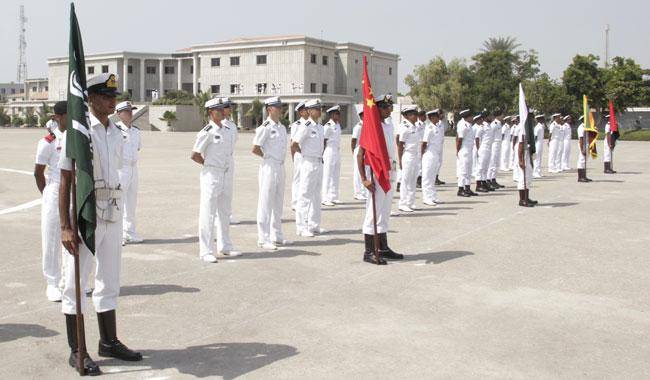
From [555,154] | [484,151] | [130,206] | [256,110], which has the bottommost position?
[130,206]

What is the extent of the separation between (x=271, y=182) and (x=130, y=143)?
2.11 metres

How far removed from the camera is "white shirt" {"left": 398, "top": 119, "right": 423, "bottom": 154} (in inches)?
555

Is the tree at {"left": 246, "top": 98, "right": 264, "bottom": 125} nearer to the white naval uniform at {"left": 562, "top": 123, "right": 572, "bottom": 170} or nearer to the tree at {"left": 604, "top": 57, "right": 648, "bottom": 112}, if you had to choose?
the tree at {"left": 604, "top": 57, "right": 648, "bottom": 112}

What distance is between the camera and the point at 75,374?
502cm

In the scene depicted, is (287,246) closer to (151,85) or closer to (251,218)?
(251,218)

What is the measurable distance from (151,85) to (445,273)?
8884 cm

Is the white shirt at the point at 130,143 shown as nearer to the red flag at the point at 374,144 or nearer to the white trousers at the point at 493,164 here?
the red flag at the point at 374,144

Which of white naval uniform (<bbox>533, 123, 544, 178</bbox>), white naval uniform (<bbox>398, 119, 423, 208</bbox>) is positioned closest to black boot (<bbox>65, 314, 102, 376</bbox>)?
white naval uniform (<bbox>398, 119, 423, 208</bbox>)

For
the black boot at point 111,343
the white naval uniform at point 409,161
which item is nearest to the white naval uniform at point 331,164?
the white naval uniform at point 409,161

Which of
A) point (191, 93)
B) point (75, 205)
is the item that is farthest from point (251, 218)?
point (191, 93)

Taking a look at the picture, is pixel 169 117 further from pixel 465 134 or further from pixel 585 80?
pixel 465 134

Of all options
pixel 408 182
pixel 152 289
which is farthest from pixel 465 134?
pixel 152 289

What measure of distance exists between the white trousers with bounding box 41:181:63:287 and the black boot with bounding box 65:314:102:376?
2.01 m

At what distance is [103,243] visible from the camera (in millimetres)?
5367
